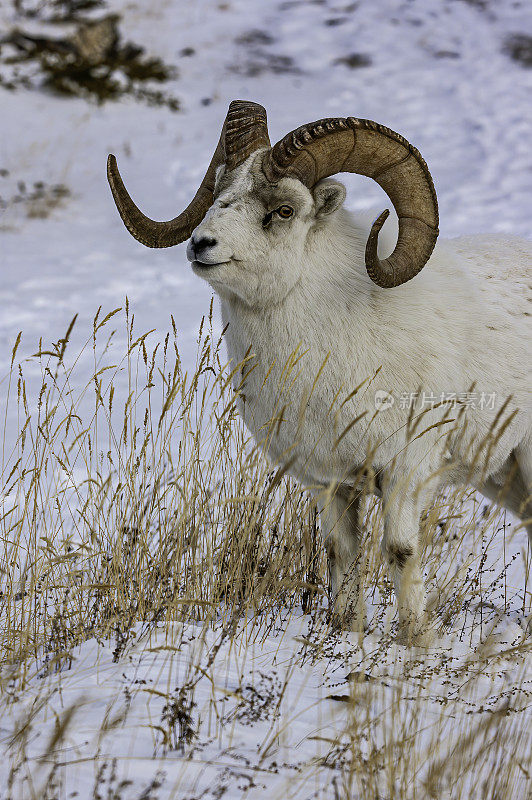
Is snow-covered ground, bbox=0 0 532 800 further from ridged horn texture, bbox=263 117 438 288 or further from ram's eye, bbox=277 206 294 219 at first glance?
ram's eye, bbox=277 206 294 219

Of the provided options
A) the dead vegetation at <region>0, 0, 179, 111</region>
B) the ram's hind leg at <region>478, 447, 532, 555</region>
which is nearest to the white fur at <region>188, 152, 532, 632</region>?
the ram's hind leg at <region>478, 447, 532, 555</region>

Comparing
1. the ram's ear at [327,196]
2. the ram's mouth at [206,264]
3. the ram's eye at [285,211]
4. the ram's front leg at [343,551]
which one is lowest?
the ram's front leg at [343,551]

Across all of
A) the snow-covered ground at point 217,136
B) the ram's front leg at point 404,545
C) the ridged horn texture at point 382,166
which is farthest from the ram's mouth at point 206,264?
the snow-covered ground at point 217,136

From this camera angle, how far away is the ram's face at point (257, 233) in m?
4.33

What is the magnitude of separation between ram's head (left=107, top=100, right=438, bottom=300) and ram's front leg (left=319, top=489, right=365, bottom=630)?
1326 millimetres

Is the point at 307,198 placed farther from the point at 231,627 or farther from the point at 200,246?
the point at 231,627

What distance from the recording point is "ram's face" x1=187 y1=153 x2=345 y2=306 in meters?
4.33

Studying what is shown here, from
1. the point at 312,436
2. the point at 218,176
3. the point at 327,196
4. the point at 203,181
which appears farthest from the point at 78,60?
the point at 312,436

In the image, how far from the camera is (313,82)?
18.9 meters

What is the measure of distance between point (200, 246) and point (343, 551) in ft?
6.54

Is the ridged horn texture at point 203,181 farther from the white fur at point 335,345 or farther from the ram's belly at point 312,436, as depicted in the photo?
the ram's belly at point 312,436

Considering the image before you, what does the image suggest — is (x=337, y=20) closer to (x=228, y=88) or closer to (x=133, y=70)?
(x=228, y=88)

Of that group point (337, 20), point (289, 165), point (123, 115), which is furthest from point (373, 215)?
point (337, 20)

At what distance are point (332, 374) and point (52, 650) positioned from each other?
199 cm
